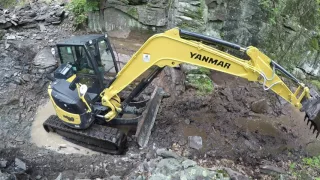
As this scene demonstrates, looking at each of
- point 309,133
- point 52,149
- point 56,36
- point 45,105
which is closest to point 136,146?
point 52,149

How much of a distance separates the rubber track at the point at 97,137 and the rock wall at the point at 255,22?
3391 millimetres

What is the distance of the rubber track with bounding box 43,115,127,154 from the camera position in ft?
19.7

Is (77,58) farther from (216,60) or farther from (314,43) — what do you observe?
(314,43)

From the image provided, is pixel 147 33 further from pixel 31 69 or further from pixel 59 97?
pixel 59 97

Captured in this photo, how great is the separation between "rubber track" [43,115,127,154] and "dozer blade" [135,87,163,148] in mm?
318

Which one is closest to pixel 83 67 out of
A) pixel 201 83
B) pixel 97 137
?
pixel 97 137

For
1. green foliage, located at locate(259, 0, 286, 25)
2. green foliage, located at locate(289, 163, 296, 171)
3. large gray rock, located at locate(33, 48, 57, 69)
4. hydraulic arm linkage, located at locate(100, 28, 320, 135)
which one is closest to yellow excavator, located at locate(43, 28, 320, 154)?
hydraulic arm linkage, located at locate(100, 28, 320, 135)

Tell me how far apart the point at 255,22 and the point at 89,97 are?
189 inches

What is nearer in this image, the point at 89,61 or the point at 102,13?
the point at 89,61

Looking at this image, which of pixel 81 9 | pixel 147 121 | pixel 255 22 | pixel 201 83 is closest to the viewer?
pixel 147 121

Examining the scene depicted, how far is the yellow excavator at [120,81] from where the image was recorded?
529 centimetres

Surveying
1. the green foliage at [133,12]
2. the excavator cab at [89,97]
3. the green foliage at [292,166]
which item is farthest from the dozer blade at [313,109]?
the green foliage at [133,12]

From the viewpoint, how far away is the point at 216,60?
17.4 ft

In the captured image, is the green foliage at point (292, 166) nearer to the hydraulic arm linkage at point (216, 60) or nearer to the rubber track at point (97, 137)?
the hydraulic arm linkage at point (216, 60)
